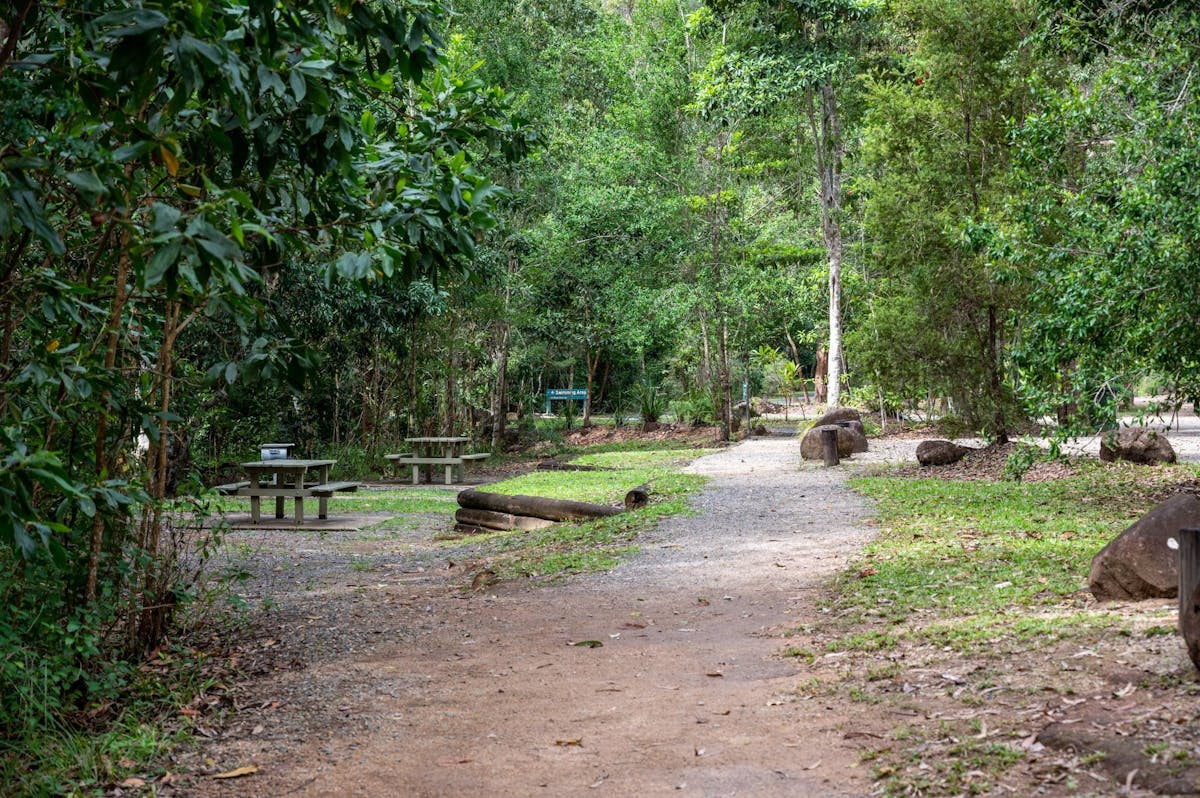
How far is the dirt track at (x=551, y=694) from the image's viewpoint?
14.4 ft

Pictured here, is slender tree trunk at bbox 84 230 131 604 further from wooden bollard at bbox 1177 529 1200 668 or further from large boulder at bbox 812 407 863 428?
large boulder at bbox 812 407 863 428

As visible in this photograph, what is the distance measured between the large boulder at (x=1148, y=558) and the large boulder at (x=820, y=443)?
498 inches

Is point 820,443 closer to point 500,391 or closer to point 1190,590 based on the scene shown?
point 500,391

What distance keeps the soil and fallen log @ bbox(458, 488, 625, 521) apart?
3.85 meters

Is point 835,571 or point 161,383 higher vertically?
point 161,383

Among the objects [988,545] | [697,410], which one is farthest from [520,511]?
[697,410]

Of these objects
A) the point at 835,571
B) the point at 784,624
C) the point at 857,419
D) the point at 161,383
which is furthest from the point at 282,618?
the point at 857,419

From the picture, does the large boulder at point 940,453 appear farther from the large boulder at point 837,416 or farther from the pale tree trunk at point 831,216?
the pale tree trunk at point 831,216

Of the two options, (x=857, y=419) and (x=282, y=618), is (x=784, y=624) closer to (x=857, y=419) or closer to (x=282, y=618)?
(x=282, y=618)

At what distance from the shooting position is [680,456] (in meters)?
22.8

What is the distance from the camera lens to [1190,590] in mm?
4402

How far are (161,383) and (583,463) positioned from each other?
16211 millimetres

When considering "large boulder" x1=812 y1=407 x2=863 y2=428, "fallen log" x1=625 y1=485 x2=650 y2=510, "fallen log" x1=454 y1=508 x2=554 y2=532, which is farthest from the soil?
"large boulder" x1=812 y1=407 x2=863 y2=428

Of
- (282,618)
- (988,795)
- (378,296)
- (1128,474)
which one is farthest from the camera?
(378,296)
